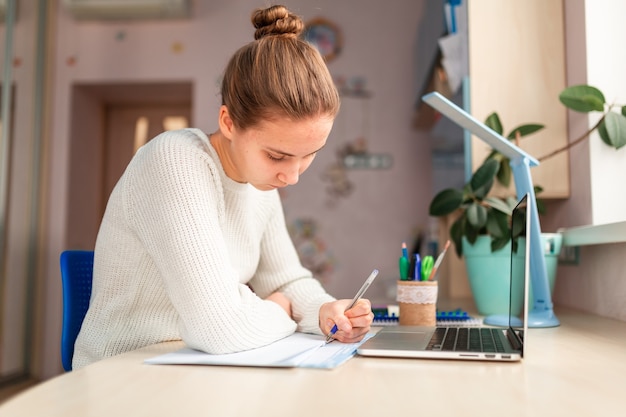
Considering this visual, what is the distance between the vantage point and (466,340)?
2.85ft

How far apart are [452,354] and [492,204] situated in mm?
743

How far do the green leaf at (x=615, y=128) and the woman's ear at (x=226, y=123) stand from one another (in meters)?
0.91

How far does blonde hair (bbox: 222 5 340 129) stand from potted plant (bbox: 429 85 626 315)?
0.61 meters

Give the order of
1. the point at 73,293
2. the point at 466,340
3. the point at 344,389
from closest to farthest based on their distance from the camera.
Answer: the point at 344,389, the point at 466,340, the point at 73,293

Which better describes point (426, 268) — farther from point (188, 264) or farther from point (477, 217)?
point (188, 264)

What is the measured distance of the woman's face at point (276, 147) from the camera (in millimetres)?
916

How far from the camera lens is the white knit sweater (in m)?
0.84

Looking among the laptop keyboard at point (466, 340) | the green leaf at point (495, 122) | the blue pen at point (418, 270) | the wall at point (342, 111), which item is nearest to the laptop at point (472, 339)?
the laptop keyboard at point (466, 340)

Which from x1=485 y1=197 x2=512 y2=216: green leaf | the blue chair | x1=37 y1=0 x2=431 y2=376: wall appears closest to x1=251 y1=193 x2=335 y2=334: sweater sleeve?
the blue chair

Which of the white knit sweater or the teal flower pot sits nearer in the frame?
the white knit sweater

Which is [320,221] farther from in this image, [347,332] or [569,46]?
[347,332]

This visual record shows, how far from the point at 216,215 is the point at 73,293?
0.54m

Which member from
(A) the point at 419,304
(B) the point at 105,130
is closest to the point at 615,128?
(A) the point at 419,304

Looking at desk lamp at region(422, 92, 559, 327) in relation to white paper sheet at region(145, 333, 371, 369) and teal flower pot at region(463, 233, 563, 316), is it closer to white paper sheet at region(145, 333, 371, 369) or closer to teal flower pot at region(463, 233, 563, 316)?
teal flower pot at region(463, 233, 563, 316)
